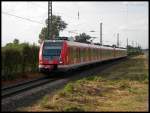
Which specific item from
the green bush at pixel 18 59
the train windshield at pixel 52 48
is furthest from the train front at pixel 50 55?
the green bush at pixel 18 59

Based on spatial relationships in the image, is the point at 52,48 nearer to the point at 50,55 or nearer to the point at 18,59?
the point at 50,55

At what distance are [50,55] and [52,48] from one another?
56cm

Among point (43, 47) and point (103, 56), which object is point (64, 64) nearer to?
point (43, 47)

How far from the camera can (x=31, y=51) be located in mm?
36656

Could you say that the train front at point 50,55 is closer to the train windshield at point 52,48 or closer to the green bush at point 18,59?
the train windshield at point 52,48

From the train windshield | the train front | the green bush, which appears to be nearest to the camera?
the green bush

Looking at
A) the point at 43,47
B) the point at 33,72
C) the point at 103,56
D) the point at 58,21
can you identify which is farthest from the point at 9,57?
the point at 58,21

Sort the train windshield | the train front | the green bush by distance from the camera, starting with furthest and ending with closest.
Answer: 1. the train windshield
2. the train front
3. the green bush

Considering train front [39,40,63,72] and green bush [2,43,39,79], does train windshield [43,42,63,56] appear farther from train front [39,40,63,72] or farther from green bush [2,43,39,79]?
green bush [2,43,39,79]

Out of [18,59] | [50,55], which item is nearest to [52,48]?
[50,55]

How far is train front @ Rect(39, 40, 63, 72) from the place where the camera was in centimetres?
3338

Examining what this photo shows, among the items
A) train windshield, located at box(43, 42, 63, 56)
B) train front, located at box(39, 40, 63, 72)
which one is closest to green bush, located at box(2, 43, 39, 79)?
train front, located at box(39, 40, 63, 72)

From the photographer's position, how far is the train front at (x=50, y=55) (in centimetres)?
3338

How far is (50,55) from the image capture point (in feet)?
111
